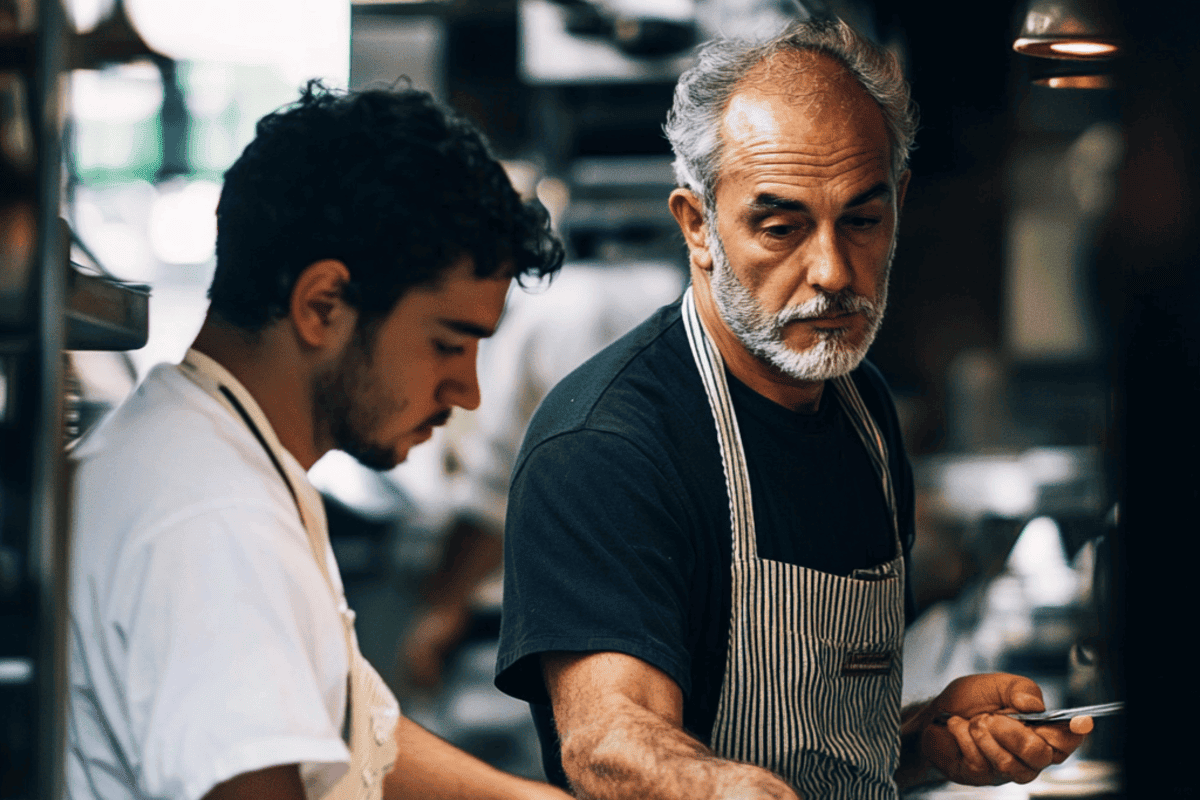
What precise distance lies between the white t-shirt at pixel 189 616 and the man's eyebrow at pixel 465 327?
0.19 m

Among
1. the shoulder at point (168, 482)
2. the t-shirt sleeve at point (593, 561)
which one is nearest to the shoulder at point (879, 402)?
the t-shirt sleeve at point (593, 561)

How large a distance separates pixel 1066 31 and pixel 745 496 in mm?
518

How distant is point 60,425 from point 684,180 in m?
0.69

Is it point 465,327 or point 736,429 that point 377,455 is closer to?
point 465,327

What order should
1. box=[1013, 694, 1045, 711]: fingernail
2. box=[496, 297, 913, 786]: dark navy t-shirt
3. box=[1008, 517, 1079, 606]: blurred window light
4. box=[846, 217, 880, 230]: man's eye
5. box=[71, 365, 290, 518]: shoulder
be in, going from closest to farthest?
1. box=[71, 365, 290, 518]: shoulder
2. box=[496, 297, 913, 786]: dark navy t-shirt
3. box=[846, 217, 880, 230]: man's eye
4. box=[1013, 694, 1045, 711]: fingernail
5. box=[1008, 517, 1079, 606]: blurred window light

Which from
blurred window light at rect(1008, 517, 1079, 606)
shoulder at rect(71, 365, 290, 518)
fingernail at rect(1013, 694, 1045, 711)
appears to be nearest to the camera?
shoulder at rect(71, 365, 290, 518)

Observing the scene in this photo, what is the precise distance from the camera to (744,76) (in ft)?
3.87

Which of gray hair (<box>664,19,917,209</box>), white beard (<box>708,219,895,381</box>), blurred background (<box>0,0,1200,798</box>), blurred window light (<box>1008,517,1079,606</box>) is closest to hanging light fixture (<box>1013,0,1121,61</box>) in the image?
blurred background (<box>0,0,1200,798</box>)

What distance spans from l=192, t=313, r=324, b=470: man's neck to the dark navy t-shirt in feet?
0.82

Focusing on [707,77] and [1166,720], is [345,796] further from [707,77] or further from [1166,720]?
[707,77]

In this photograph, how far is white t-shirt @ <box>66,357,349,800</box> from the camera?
77cm

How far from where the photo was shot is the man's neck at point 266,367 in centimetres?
97

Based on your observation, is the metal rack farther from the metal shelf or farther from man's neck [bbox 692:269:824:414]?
man's neck [bbox 692:269:824:414]

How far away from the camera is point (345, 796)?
0.93m
